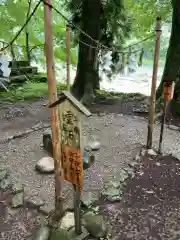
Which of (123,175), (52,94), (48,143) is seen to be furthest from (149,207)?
(48,143)

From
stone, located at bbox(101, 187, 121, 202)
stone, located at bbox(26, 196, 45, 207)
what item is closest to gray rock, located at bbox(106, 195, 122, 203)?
stone, located at bbox(101, 187, 121, 202)

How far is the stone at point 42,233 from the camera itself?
2735 millimetres

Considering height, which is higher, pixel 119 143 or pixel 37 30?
pixel 37 30

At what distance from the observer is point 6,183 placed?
3707 mm

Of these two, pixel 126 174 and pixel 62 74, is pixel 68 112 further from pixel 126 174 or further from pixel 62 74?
pixel 62 74

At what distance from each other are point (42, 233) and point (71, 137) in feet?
3.69

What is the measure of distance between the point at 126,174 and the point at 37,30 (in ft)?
27.5

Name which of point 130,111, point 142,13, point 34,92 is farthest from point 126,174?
point 142,13

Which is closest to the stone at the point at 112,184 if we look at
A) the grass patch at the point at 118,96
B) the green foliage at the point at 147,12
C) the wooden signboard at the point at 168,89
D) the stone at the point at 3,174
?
the stone at the point at 3,174

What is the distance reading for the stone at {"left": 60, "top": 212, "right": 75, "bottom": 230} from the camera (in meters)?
2.84

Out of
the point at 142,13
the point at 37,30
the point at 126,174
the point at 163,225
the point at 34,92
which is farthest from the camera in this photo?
the point at 37,30

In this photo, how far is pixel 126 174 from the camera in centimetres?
393

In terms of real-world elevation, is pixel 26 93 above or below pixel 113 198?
above

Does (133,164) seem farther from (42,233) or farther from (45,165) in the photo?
(42,233)
